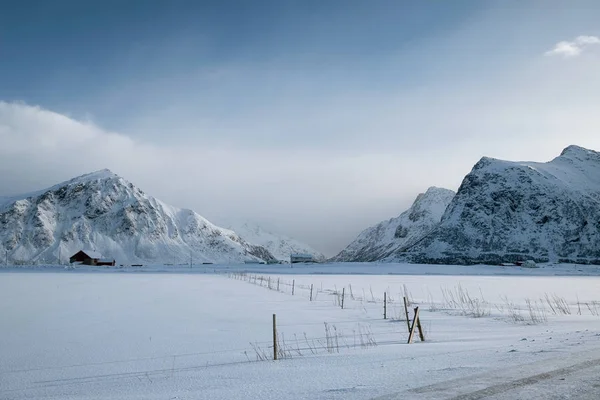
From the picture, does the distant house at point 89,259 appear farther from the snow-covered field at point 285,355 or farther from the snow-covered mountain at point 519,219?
the snow-covered field at point 285,355

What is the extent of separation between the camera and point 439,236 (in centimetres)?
15375

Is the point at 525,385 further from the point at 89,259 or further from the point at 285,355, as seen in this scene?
the point at 89,259

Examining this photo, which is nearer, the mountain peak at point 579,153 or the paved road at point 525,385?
the paved road at point 525,385

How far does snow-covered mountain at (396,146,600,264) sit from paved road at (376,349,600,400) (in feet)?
451

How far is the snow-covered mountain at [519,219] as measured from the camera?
138750 mm

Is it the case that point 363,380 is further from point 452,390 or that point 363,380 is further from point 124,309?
point 124,309

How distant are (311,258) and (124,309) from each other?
144 meters

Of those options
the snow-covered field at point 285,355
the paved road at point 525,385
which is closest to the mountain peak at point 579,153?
the snow-covered field at point 285,355

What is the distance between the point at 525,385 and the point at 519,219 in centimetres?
16038

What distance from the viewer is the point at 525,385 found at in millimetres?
7637

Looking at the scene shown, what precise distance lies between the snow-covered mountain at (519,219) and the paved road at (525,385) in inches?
5409

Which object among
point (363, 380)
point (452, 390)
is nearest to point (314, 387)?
point (363, 380)

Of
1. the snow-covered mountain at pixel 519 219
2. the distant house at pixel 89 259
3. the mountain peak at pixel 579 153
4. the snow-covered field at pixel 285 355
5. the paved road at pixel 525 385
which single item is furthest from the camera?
the mountain peak at pixel 579 153

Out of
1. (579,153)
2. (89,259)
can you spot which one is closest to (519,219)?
(579,153)
